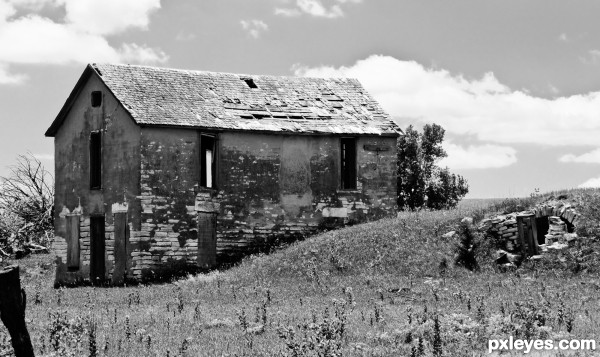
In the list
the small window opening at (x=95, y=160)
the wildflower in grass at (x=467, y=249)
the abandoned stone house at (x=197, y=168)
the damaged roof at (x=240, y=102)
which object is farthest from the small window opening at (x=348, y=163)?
the small window opening at (x=95, y=160)

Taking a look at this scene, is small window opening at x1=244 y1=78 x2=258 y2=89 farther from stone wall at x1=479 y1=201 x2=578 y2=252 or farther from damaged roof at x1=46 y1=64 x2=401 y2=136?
stone wall at x1=479 y1=201 x2=578 y2=252

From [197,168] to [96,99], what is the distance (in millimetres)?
5139

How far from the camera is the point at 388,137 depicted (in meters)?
33.7

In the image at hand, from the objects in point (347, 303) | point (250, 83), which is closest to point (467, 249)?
point (347, 303)

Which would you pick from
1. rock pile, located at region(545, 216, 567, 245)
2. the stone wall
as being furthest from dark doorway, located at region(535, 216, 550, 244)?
rock pile, located at region(545, 216, 567, 245)

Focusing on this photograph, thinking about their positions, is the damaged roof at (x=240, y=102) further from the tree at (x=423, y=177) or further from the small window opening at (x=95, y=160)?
the tree at (x=423, y=177)

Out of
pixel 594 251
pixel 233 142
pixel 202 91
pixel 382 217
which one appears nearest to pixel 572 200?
pixel 594 251

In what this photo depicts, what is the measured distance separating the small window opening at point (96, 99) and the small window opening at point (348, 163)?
31.7 ft

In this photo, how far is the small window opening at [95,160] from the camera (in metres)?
31.7

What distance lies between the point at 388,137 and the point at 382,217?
330cm

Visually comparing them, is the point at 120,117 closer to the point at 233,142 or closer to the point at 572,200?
the point at 233,142

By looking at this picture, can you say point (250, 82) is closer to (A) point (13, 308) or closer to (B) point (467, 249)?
(B) point (467, 249)

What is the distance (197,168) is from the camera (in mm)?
30266

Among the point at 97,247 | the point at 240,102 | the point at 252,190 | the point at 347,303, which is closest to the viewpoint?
the point at 347,303
